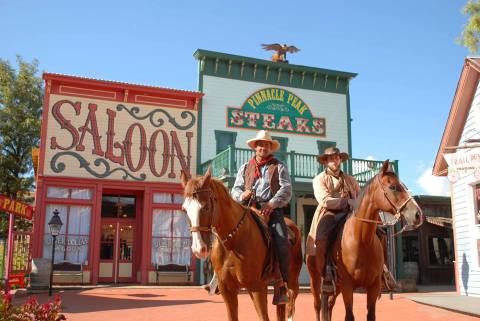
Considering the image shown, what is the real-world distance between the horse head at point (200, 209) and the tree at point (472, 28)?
15.4 metres

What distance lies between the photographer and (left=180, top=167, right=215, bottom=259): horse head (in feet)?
13.7

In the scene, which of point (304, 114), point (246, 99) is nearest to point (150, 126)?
point (246, 99)

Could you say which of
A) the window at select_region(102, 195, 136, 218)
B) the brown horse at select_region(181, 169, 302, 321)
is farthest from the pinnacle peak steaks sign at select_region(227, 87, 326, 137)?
the brown horse at select_region(181, 169, 302, 321)

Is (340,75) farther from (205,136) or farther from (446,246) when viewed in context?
(446,246)

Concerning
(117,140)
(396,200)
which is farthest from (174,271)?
(396,200)

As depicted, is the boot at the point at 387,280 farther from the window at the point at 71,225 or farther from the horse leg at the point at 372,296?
the window at the point at 71,225

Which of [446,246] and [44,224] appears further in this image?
[446,246]

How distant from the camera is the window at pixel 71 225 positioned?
1711cm

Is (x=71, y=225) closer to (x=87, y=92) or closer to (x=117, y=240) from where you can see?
(x=117, y=240)

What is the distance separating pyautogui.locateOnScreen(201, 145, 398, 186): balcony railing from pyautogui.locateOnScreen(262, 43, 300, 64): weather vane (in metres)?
5.05

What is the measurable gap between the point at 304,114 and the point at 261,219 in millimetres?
16636

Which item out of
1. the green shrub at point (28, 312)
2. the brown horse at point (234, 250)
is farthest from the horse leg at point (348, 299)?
the green shrub at point (28, 312)

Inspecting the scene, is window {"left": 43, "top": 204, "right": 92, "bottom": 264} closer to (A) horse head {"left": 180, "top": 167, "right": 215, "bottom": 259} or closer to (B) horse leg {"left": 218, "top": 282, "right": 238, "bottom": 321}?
(B) horse leg {"left": 218, "top": 282, "right": 238, "bottom": 321}

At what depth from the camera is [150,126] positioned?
19.1 m
